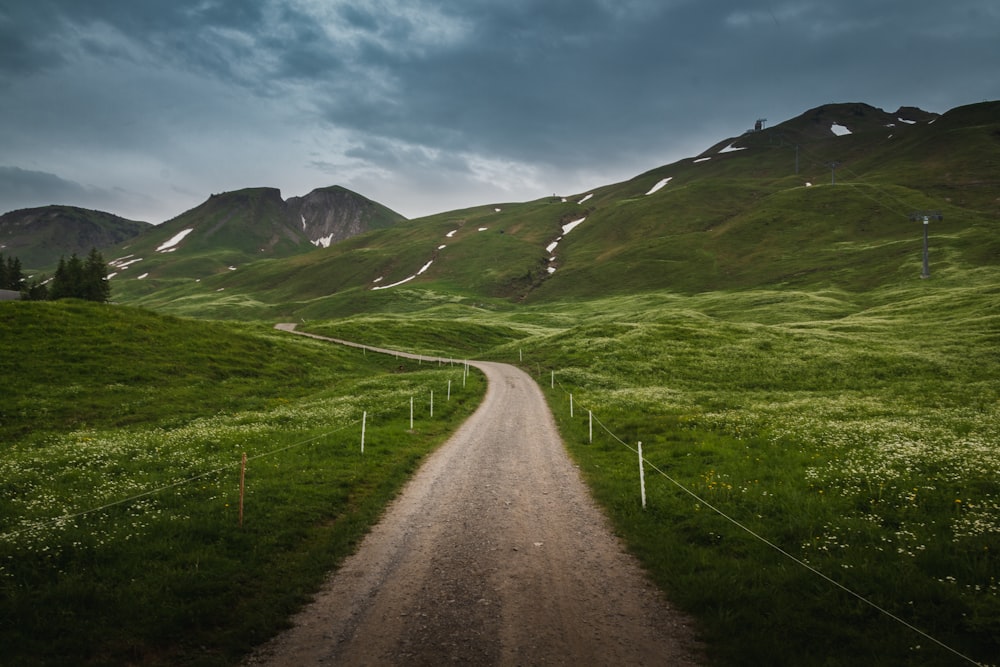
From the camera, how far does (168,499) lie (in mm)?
13398

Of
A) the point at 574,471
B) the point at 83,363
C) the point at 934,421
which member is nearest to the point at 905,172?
the point at 934,421

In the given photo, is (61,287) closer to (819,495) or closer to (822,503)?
(819,495)

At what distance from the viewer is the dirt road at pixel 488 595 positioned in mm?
7836

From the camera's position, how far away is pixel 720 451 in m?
18.4

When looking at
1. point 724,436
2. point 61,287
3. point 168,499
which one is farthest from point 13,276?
point 724,436

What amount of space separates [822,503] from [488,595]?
30.2ft

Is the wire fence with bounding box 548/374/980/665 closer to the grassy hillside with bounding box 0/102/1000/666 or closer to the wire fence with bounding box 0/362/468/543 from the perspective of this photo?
the grassy hillside with bounding box 0/102/1000/666

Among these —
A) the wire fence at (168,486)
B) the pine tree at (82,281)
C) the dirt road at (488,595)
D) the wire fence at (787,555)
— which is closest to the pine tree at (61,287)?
the pine tree at (82,281)

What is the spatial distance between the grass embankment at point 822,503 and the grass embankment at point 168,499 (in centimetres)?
820

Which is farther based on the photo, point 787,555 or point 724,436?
point 724,436

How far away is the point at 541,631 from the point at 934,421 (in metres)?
23.1

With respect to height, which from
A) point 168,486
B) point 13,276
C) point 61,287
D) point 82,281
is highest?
point 13,276

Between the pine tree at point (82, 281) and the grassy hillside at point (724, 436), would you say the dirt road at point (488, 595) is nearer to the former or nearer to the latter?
the grassy hillside at point (724, 436)

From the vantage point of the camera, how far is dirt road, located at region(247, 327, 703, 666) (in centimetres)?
784
